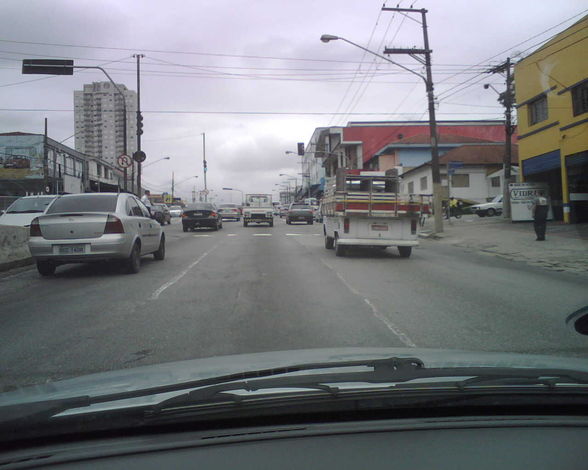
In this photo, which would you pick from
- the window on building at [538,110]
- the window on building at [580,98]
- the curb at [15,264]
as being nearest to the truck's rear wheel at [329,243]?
the curb at [15,264]

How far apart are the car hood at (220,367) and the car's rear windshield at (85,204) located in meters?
7.38

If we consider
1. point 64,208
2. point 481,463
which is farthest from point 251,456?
point 64,208

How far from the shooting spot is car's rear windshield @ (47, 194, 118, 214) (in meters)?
9.60

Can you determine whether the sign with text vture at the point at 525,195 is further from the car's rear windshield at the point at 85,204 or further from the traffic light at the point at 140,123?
the car's rear windshield at the point at 85,204

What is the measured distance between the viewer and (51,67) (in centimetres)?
1493

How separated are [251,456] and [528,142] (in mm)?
26118

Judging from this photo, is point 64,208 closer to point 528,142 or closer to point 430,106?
point 430,106

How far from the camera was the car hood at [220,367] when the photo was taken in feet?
7.64

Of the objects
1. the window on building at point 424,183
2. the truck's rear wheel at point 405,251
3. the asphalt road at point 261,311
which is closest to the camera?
the asphalt road at point 261,311

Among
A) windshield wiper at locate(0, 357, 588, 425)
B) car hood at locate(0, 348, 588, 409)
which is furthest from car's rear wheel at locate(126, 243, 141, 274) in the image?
windshield wiper at locate(0, 357, 588, 425)

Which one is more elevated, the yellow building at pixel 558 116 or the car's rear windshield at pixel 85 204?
the yellow building at pixel 558 116

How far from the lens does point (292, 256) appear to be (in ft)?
44.3

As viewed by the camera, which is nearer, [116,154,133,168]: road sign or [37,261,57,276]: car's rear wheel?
[37,261,57,276]: car's rear wheel

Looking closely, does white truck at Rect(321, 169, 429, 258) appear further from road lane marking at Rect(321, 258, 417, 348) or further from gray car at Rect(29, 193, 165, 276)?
gray car at Rect(29, 193, 165, 276)
